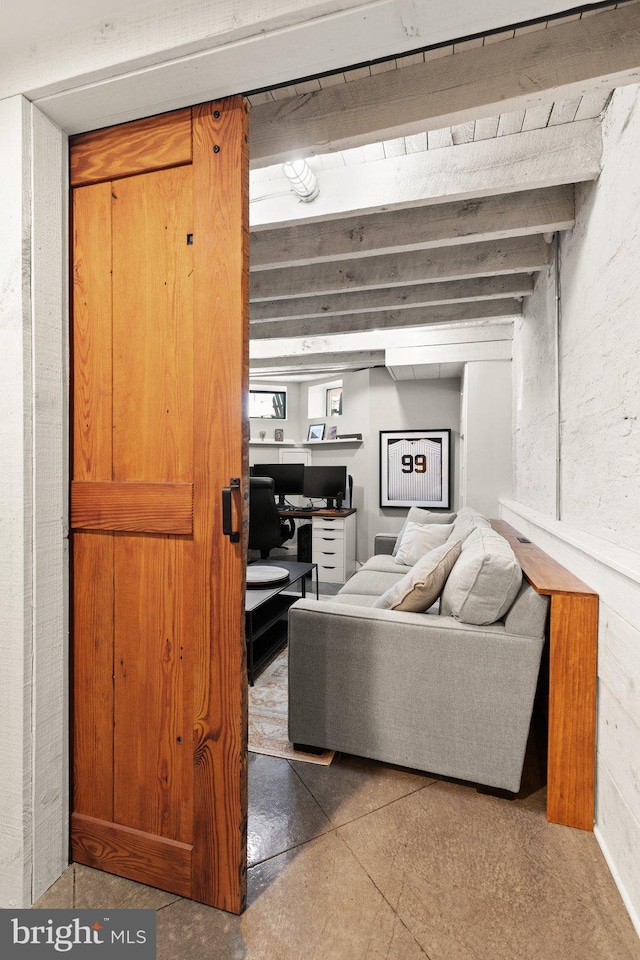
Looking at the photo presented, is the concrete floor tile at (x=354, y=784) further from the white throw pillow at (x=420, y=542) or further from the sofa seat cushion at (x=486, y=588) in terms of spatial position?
the white throw pillow at (x=420, y=542)

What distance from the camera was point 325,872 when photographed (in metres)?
1.38

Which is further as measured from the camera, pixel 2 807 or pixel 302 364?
pixel 302 364

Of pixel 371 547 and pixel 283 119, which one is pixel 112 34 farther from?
pixel 371 547

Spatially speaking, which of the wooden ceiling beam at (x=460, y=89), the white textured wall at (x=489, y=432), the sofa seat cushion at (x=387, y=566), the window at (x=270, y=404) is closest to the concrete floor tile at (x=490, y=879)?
the sofa seat cushion at (x=387, y=566)

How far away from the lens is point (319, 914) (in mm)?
1248

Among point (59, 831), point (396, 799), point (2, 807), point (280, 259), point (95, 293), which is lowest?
point (396, 799)

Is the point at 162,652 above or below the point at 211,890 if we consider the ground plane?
above

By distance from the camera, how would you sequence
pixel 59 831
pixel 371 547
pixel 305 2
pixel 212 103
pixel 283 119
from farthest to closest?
pixel 371 547 → pixel 283 119 → pixel 59 831 → pixel 212 103 → pixel 305 2

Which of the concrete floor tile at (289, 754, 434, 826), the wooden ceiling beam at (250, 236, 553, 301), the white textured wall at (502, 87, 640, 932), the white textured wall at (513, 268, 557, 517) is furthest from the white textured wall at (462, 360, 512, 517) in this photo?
the concrete floor tile at (289, 754, 434, 826)

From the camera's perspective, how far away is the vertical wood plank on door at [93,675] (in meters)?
1.38

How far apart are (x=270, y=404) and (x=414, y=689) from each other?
5039 mm

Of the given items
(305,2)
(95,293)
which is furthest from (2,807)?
(305,2)

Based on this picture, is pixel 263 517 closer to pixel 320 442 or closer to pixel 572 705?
pixel 320 442

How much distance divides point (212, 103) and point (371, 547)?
4776 millimetres
